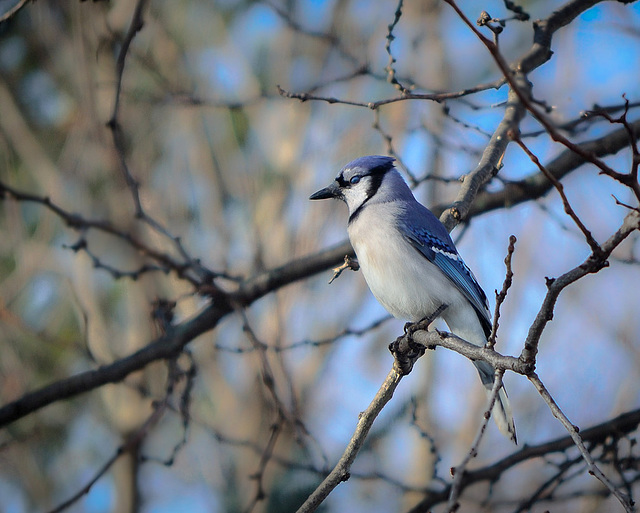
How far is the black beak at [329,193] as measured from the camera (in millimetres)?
3016

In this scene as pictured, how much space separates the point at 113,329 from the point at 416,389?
2624mm

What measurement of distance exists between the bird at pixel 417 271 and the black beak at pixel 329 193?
147 millimetres

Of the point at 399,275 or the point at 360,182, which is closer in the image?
the point at 399,275

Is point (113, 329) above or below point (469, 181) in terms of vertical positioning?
above

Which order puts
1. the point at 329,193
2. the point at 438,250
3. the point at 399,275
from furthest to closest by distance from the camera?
the point at 329,193 → the point at 438,250 → the point at 399,275

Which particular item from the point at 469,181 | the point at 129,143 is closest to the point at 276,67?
the point at 129,143

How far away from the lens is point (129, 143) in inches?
212

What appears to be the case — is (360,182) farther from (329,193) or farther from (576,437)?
(576,437)

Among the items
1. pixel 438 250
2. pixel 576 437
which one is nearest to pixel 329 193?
pixel 438 250

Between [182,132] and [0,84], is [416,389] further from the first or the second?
[0,84]

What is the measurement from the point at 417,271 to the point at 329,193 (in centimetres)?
63

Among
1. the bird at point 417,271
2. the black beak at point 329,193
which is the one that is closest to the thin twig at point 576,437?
the bird at point 417,271

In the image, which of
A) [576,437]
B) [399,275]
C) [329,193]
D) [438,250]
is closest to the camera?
[576,437]

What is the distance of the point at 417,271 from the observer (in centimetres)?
265
